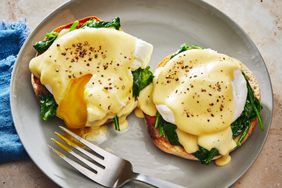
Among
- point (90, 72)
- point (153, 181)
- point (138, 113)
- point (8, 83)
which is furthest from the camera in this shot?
point (8, 83)

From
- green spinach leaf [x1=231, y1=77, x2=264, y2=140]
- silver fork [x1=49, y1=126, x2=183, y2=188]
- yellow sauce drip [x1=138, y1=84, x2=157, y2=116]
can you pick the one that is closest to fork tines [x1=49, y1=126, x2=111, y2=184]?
silver fork [x1=49, y1=126, x2=183, y2=188]

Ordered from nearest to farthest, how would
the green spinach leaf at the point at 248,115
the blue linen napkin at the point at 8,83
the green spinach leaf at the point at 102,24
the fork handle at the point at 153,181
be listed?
the fork handle at the point at 153,181
the green spinach leaf at the point at 248,115
the blue linen napkin at the point at 8,83
the green spinach leaf at the point at 102,24

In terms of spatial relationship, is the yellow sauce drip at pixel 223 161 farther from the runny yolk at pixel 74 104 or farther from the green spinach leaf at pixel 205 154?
the runny yolk at pixel 74 104

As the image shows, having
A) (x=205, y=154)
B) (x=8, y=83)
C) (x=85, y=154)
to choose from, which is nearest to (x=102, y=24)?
(x=8, y=83)

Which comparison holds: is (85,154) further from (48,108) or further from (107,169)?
(48,108)

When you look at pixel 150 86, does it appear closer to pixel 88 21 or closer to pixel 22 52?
pixel 88 21

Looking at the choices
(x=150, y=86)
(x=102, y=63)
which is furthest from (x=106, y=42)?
(x=150, y=86)

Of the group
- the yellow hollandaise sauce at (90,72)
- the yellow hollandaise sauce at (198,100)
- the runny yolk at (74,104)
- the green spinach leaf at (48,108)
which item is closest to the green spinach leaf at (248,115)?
the yellow hollandaise sauce at (198,100)
